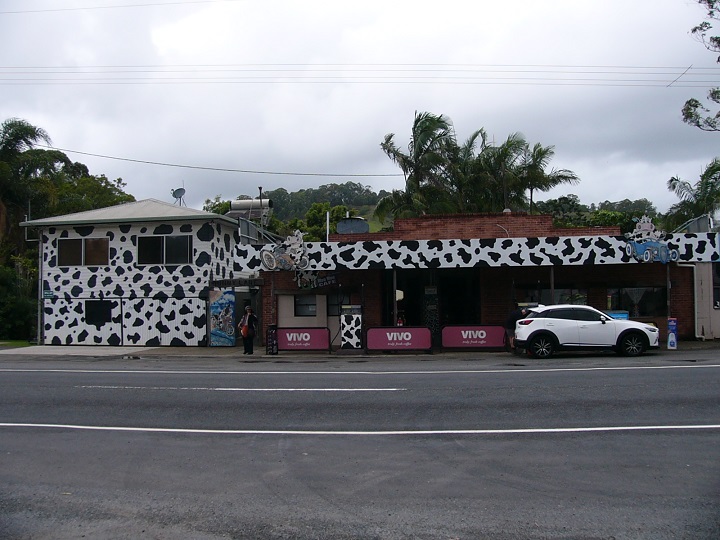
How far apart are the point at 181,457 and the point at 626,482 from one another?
16.1 ft

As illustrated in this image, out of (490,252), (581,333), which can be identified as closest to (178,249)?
(490,252)

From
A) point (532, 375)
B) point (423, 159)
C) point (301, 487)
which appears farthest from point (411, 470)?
point (423, 159)

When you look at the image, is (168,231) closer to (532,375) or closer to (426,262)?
(426,262)

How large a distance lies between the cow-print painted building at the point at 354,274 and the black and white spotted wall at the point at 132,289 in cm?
4

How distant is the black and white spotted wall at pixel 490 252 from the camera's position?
72.4ft

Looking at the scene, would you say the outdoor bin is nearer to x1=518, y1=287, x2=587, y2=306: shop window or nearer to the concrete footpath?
the concrete footpath

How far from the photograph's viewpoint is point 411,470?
7.32 meters

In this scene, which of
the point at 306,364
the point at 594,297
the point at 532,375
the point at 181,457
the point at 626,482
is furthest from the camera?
the point at 594,297

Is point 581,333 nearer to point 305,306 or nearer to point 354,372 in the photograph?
point 354,372

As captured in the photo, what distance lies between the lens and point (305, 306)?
2642 cm

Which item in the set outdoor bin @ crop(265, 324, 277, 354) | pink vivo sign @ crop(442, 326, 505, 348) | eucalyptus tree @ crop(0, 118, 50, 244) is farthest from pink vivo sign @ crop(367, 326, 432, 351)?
eucalyptus tree @ crop(0, 118, 50, 244)

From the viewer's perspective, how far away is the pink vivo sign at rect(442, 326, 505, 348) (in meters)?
22.4

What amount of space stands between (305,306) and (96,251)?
30.2ft

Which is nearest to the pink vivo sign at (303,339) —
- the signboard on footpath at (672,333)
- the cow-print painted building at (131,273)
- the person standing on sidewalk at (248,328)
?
the person standing on sidewalk at (248,328)
